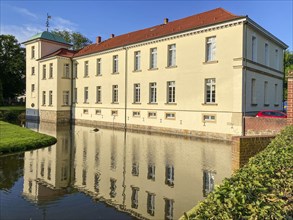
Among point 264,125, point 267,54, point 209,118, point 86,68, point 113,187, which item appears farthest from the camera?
point 86,68

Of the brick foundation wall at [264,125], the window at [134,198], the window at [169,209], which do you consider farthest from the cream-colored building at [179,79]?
the window at [169,209]

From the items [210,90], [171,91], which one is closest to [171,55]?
[171,91]

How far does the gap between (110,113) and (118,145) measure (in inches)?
473

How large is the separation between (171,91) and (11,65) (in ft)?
141

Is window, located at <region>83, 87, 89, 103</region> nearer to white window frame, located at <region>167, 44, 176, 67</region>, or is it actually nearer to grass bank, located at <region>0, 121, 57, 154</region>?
white window frame, located at <region>167, 44, 176, 67</region>

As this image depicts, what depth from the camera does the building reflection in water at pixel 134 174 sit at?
7.47 meters

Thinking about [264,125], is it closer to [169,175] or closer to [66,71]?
[169,175]

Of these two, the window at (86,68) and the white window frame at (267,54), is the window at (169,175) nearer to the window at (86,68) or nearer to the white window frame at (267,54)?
the white window frame at (267,54)

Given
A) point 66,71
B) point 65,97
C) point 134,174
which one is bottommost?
point 134,174

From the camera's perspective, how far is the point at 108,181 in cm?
920

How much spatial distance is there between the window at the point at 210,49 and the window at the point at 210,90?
165 centimetres

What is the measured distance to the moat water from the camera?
22.3 feet

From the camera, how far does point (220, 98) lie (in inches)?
768

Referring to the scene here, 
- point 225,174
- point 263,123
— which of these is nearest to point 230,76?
point 263,123
